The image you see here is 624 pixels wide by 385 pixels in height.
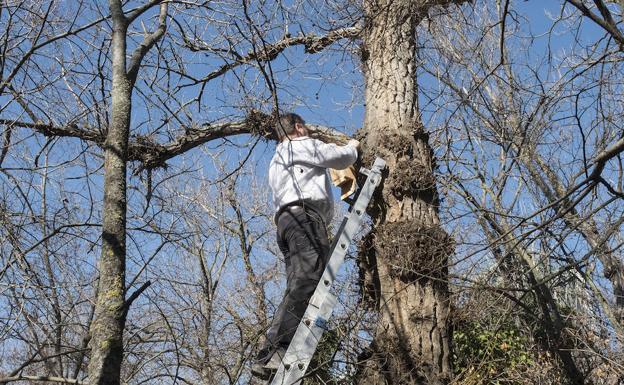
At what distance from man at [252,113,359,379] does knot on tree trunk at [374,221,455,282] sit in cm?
44

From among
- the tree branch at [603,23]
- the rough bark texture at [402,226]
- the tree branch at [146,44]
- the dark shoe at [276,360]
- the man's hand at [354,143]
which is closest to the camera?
the tree branch at [603,23]

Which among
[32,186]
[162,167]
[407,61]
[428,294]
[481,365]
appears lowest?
[481,365]

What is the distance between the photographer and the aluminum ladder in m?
3.92

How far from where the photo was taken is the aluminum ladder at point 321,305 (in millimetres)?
3920

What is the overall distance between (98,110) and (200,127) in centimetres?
104

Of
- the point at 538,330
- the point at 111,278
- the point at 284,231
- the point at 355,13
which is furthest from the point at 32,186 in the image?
the point at 538,330

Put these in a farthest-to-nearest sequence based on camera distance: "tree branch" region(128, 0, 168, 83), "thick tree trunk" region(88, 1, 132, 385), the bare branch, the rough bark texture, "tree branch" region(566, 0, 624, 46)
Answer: the bare branch → the rough bark texture → "tree branch" region(128, 0, 168, 83) → "tree branch" region(566, 0, 624, 46) → "thick tree trunk" region(88, 1, 132, 385)

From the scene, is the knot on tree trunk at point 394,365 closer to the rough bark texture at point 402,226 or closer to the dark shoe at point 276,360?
the rough bark texture at point 402,226

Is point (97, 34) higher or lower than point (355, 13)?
lower

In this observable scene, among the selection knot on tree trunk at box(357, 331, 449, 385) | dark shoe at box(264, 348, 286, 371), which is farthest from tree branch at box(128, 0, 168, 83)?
knot on tree trunk at box(357, 331, 449, 385)

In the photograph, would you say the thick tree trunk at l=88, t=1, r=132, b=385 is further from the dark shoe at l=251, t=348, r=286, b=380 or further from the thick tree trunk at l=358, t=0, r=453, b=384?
the thick tree trunk at l=358, t=0, r=453, b=384

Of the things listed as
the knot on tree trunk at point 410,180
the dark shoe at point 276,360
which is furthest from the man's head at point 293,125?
the dark shoe at point 276,360

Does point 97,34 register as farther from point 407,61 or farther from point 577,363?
point 577,363

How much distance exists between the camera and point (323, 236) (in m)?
4.59
